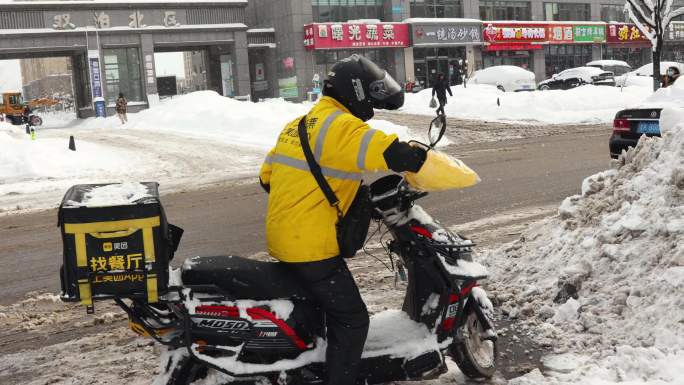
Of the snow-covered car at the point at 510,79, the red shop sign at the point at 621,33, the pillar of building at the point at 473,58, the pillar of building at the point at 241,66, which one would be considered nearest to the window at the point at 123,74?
the pillar of building at the point at 241,66

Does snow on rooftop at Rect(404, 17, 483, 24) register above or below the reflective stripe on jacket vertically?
above

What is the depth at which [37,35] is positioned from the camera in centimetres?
3703

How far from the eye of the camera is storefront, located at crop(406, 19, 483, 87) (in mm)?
49594

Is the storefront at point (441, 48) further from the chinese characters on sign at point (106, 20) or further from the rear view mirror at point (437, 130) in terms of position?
the rear view mirror at point (437, 130)

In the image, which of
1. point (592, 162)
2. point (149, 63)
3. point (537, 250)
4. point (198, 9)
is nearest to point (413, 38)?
point (198, 9)

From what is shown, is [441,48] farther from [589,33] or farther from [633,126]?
[633,126]

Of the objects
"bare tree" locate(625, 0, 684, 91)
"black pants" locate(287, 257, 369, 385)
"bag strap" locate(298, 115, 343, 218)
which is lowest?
"black pants" locate(287, 257, 369, 385)

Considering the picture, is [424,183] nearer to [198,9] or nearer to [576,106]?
[576,106]

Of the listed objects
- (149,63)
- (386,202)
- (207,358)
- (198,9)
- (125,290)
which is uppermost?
(198,9)

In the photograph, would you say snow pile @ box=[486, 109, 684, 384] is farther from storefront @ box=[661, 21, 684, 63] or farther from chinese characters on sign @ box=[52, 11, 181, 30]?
storefront @ box=[661, 21, 684, 63]

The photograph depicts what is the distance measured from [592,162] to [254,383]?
36.9 ft

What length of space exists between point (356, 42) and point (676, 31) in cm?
3641

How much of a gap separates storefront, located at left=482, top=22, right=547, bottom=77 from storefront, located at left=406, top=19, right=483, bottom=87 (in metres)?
1.23

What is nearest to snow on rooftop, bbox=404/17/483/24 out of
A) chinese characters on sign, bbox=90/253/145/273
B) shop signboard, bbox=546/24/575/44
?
shop signboard, bbox=546/24/575/44
